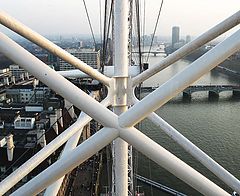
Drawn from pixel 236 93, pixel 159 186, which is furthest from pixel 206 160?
pixel 236 93

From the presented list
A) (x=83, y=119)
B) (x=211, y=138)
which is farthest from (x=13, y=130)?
(x=83, y=119)

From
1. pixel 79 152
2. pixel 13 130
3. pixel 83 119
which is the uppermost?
pixel 79 152

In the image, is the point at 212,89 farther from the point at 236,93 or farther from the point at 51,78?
the point at 51,78

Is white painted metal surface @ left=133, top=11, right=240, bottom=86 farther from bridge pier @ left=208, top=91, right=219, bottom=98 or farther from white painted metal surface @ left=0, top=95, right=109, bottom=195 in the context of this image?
bridge pier @ left=208, top=91, right=219, bottom=98

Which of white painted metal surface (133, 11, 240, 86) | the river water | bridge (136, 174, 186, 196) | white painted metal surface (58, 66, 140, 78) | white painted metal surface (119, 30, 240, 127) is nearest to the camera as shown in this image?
white painted metal surface (119, 30, 240, 127)

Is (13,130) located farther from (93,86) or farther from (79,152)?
(79,152)

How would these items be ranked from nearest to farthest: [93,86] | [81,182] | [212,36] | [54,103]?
1. [212,36]
2. [93,86]
3. [81,182]
4. [54,103]

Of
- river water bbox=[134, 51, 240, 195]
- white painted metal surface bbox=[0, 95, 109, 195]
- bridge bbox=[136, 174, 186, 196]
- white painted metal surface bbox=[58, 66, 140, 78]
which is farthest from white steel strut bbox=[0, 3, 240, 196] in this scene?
bridge bbox=[136, 174, 186, 196]

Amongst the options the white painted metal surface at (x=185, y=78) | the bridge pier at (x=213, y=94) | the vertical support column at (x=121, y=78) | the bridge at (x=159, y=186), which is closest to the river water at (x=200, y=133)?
the bridge at (x=159, y=186)
